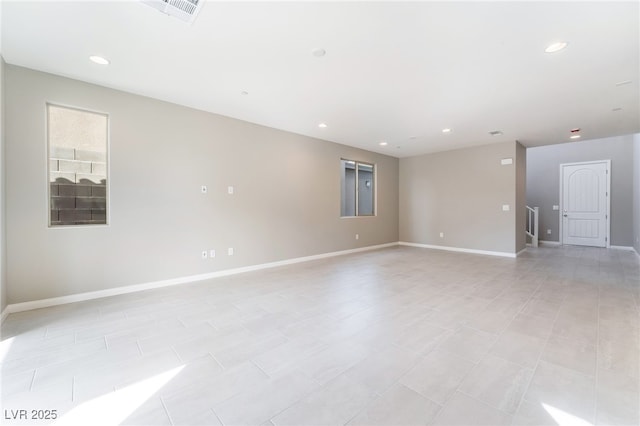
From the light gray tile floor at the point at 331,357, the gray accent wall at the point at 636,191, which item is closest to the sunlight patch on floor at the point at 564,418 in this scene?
the light gray tile floor at the point at 331,357

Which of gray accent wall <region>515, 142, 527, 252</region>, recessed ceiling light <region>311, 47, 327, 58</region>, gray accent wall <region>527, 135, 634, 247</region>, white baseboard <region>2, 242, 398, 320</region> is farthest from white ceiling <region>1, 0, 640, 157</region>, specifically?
gray accent wall <region>527, 135, 634, 247</region>

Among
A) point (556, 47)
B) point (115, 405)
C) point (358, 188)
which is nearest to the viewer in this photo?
point (115, 405)

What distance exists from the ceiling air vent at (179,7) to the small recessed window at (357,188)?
15.3ft

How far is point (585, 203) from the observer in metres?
7.37

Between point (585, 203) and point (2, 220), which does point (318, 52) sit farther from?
point (585, 203)

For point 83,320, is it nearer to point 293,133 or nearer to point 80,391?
point 80,391

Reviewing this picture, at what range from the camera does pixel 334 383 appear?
170 cm

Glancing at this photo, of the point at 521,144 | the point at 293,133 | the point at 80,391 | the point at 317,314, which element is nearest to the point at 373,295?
the point at 317,314

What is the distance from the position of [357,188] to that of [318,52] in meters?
4.66

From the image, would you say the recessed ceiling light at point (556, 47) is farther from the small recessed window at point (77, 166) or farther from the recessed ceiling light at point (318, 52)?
the small recessed window at point (77, 166)

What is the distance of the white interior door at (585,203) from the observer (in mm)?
7091

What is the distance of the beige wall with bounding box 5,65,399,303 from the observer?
2936 mm

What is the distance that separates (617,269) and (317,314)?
5798mm

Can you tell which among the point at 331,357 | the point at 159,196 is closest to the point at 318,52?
the point at 331,357
